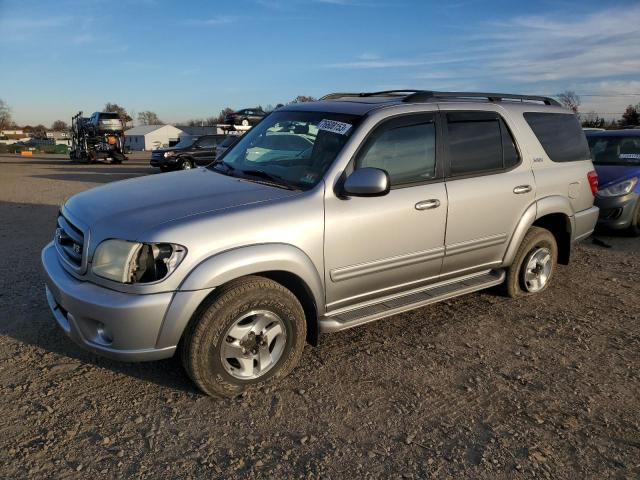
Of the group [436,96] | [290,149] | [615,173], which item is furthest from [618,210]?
[290,149]

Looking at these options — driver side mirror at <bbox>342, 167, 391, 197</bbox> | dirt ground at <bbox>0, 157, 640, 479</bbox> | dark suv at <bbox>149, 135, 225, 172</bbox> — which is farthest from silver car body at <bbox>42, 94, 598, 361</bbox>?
dark suv at <bbox>149, 135, 225, 172</bbox>

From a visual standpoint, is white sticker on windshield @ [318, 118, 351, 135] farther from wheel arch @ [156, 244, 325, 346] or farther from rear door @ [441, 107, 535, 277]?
wheel arch @ [156, 244, 325, 346]

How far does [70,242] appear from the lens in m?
3.32

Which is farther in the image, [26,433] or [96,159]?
[96,159]

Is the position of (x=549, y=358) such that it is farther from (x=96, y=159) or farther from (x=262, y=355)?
(x=96, y=159)

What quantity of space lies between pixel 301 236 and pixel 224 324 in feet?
2.37

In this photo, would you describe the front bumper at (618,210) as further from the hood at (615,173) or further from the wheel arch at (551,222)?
the wheel arch at (551,222)

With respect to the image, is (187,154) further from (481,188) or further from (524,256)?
(481,188)

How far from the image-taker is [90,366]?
A: 3.50 m

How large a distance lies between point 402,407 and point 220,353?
1159 millimetres

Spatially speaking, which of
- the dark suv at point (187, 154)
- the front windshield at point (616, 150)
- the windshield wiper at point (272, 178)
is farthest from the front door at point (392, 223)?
the dark suv at point (187, 154)

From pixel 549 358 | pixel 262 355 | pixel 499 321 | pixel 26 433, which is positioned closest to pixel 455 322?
pixel 499 321

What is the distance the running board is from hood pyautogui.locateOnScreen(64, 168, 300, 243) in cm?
95

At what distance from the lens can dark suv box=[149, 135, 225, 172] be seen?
20344 mm
